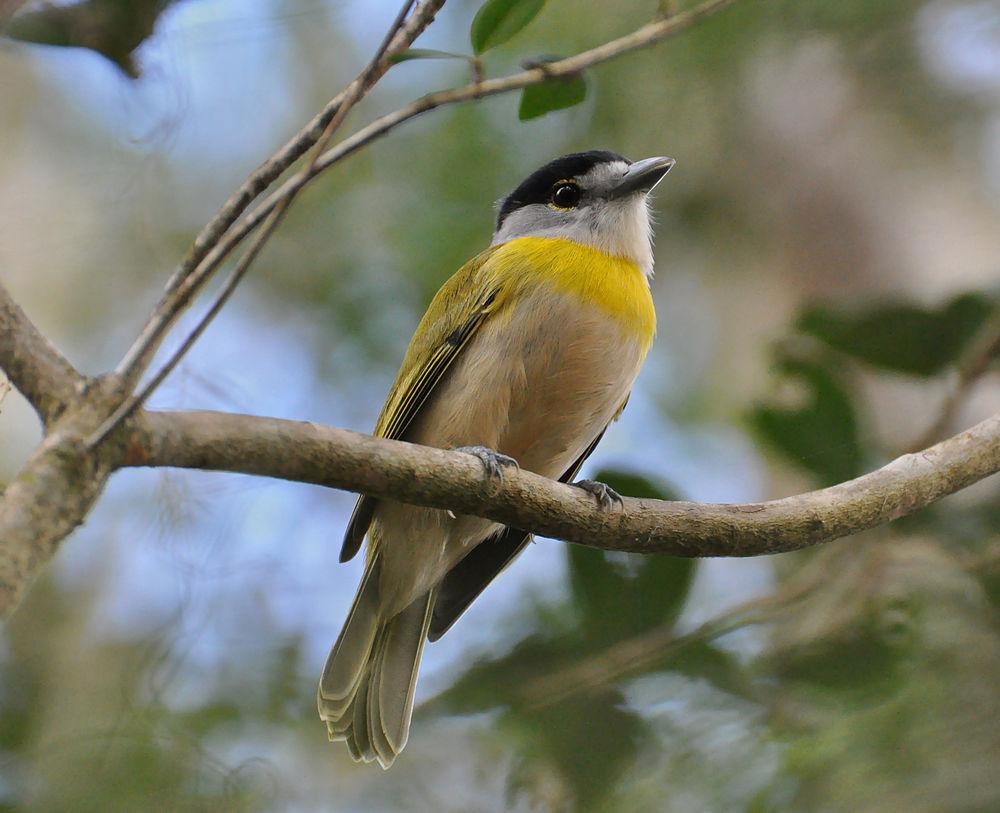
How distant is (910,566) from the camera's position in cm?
364

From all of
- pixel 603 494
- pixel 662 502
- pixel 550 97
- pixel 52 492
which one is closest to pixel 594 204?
pixel 550 97

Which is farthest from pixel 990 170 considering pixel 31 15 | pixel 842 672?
pixel 31 15

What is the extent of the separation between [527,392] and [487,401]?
0.12m

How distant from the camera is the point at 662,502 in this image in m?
2.67

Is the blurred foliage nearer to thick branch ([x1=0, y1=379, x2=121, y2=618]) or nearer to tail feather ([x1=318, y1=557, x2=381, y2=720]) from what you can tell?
thick branch ([x1=0, y1=379, x2=121, y2=618])

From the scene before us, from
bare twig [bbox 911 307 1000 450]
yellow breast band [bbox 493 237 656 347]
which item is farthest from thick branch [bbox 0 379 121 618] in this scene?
bare twig [bbox 911 307 1000 450]

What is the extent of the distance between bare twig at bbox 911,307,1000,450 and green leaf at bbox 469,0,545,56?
1.90m

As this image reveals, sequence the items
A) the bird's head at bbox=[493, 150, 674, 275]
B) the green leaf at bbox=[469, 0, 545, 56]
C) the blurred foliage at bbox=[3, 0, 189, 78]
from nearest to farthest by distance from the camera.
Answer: the green leaf at bbox=[469, 0, 545, 56] < the blurred foliage at bbox=[3, 0, 189, 78] < the bird's head at bbox=[493, 150, 674, 275]

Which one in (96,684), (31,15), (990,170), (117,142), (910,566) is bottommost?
(96,684)

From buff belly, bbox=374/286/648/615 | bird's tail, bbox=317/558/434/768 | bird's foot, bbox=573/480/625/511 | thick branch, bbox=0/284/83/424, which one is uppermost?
buff belly, bbox=374/286/648/615

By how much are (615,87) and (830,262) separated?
1.57 m

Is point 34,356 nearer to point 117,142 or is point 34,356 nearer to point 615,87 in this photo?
point 117,142

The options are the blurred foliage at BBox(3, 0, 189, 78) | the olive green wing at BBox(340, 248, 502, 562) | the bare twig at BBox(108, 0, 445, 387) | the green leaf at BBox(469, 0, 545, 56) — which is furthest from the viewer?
the olive green wing at BBox(340, 248, 502, 562)

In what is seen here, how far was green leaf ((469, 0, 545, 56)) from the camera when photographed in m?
2.43
